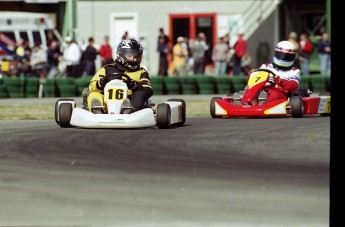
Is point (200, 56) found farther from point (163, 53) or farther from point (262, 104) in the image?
point (262, 104)

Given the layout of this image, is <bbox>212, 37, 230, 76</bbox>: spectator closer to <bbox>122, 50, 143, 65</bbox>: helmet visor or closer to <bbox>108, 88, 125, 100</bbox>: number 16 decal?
<bbox>122, 50, 143, 65</bbox>: helmet visor

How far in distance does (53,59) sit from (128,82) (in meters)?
15.3

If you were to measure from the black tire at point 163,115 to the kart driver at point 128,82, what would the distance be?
0.36 meters

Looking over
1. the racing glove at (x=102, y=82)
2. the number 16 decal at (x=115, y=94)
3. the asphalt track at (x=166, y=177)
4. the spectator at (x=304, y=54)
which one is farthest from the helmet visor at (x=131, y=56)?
the spectator at (x=304, y=54)

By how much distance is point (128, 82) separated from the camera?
13250 millimetres

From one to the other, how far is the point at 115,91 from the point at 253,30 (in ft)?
76.7

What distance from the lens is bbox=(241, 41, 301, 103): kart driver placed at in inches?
591

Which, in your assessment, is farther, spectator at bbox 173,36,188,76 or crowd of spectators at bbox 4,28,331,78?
spectator at bbox 173,36,188,76

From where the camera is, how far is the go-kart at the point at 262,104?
48.3 feet

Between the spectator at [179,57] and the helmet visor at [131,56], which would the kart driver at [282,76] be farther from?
the spectator at [179,57]

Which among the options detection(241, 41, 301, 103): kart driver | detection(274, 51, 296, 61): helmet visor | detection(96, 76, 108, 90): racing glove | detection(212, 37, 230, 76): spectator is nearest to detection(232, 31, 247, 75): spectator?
detection(212, 37, 230, 76): spectator

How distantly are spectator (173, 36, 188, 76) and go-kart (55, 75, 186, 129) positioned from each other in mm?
15343

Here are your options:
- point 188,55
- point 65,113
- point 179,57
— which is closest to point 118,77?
point 65,113

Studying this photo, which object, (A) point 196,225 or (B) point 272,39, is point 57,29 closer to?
(B) point 272,39
